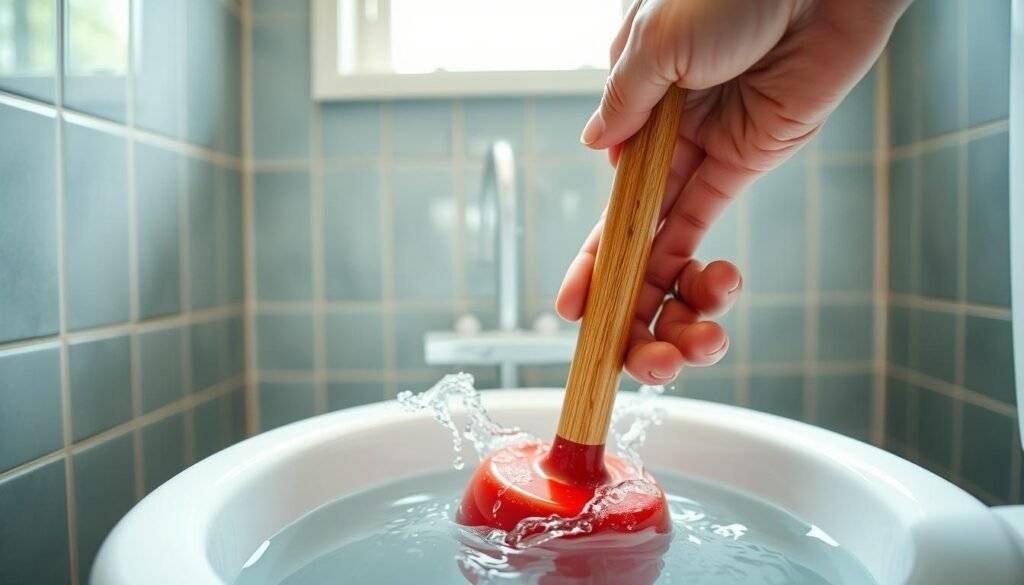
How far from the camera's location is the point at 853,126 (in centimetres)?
125

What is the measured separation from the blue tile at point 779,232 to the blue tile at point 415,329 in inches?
23.7

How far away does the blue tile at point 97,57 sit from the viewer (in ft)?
2.36

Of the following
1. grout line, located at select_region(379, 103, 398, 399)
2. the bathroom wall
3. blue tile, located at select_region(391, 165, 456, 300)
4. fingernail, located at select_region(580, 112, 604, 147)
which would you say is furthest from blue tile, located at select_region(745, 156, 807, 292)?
fingernail, located at select_region(580, 112, 604, 147)

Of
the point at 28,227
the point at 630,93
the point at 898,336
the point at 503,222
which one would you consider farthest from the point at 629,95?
the point at 898,336

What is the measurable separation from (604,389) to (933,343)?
0.87 meters

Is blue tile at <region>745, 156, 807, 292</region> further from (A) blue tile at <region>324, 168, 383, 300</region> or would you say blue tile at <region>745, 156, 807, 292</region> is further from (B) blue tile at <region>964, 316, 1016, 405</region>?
(A) blue tile at <region>324, 168, 383, 300</region>

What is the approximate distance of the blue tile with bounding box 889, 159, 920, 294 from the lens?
1162 millimetres

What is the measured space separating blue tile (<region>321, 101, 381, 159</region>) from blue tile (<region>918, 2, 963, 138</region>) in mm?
967

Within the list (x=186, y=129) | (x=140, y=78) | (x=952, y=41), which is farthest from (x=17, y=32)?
(x=952, y=41)

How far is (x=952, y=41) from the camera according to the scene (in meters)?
1.03

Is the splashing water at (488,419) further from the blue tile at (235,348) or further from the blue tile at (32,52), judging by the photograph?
the blue tile at (235,348)

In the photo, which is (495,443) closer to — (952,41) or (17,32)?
(17,32)

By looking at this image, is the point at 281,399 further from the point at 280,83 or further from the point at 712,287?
the point at 712,287

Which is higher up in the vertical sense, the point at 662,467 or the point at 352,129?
the point at 352,129
